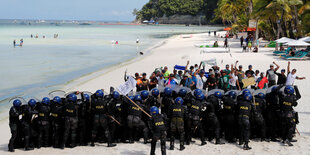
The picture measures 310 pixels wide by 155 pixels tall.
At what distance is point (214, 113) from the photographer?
33.0 ft

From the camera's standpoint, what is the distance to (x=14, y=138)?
970 centimetres

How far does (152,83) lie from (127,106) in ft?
14.5

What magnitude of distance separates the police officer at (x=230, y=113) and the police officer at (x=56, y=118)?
4.67m

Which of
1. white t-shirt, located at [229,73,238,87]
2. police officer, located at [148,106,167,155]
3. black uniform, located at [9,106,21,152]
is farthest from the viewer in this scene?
white t-shirt, located at [229,73,238,87]

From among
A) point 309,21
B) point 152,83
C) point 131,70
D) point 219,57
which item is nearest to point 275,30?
point 309,21

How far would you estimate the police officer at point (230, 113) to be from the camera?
392 inches

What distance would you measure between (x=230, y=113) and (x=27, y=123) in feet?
18.7

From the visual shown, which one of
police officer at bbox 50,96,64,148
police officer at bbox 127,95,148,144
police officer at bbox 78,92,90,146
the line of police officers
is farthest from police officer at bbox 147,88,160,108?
police officer at bbox 50,96,64,148

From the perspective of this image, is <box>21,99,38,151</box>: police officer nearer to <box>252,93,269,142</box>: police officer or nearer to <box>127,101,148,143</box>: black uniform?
<box>127,101,148,143</box>: black uniform

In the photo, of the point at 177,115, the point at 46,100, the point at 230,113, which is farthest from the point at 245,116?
the point at 46,100

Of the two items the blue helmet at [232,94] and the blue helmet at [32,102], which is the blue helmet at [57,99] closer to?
the blue helmet at [32,102]

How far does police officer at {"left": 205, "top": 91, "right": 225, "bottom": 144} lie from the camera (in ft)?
32.8

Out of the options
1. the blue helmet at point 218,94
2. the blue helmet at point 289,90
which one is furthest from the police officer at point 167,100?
the blue helmet at point 289,90

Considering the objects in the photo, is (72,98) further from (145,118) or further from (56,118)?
(145,118)
